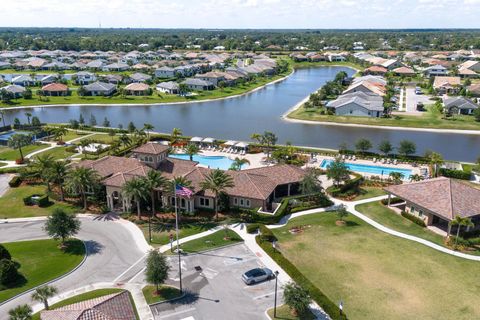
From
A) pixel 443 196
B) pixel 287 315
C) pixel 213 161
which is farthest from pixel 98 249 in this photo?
pixel 443 196

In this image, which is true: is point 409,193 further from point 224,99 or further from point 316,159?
Result: point 224,99

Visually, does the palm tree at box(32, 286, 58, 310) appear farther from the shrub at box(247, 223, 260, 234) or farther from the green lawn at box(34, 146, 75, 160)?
the green lawn at box(34, 146, 75, 160)

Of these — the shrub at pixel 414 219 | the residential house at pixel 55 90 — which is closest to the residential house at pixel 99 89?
the residential house at pixel 55 90

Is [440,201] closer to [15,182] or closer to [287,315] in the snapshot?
[287,315]

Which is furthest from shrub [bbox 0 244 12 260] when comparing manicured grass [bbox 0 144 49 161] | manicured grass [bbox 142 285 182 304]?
manicured grass [bbox 0 144 49 161]

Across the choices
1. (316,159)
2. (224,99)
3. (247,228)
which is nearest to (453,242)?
(247,228)

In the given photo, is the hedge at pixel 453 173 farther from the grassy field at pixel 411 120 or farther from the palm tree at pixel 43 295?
the palm tree at pixel 43 295
